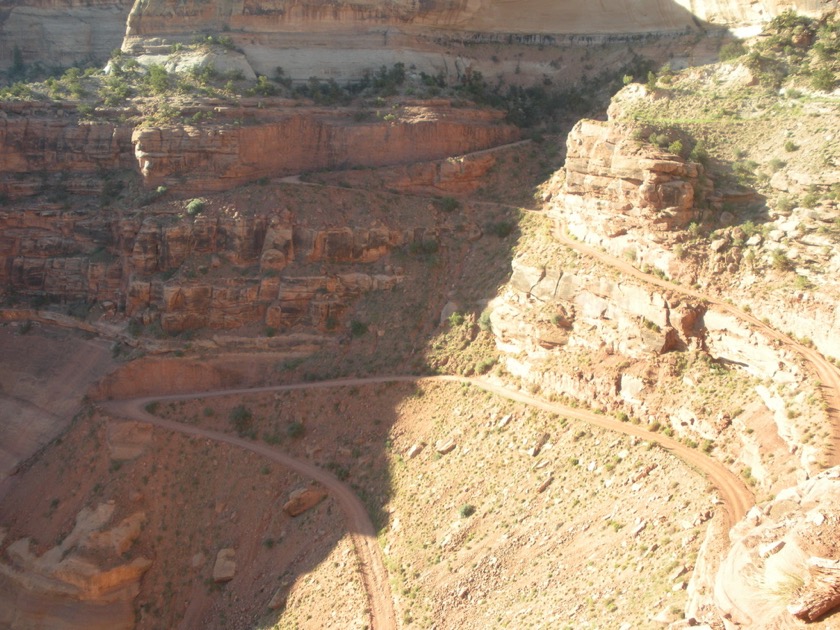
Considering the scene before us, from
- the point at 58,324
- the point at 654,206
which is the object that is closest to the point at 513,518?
the point at 654,206

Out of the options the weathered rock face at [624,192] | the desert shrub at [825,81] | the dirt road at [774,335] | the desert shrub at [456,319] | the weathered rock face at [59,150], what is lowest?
the desert shrub at [456,319]

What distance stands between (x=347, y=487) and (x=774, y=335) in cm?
2050

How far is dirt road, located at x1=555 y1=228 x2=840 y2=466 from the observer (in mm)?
29641

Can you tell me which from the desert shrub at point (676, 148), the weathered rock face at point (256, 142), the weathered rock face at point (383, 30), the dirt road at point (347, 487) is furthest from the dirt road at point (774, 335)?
the weathered rock face at point (383, 30)

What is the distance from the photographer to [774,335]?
34.8 m

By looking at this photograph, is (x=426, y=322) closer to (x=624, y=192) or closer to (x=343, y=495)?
(x=343, y=495)

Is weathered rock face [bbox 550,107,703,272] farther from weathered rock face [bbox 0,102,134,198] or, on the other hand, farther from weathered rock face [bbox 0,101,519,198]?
weathered rock face [bbox 0,102,134,198]

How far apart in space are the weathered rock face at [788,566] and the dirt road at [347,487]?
478 centimetres

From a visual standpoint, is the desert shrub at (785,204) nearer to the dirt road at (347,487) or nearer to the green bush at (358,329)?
the dirt road at (347,487)

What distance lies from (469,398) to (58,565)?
20995 mm

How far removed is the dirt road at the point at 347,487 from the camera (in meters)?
30.9

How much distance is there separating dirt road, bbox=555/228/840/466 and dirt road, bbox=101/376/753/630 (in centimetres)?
378

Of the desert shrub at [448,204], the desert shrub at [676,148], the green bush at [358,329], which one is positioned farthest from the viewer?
the desert shrub at [448,204]

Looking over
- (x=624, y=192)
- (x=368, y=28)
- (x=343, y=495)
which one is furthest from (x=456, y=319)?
(x=368, y=28)
